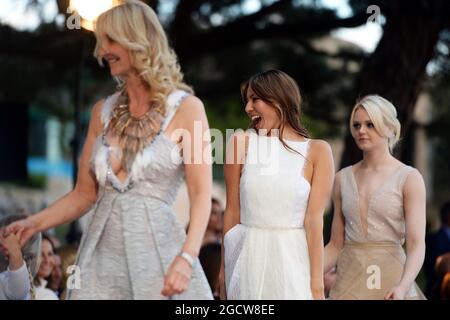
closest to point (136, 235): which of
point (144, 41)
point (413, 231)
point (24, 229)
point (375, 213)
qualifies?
point (24, 229)

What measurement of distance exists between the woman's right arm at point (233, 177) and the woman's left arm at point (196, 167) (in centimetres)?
70

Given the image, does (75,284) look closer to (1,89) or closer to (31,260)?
(31,260)

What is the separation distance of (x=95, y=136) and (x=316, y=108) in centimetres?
880

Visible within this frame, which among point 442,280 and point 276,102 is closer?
point 276,102

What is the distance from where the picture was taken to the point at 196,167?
12.2 ft

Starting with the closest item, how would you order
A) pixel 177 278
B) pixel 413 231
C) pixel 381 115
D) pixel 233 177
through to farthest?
pixel 177 278
pixel 233 177
pixel 413 231
pixel 381 115

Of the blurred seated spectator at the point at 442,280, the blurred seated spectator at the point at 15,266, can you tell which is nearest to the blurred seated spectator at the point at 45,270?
the blurred seated spectator at the point at 15,266

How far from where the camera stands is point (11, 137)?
9.74 meters

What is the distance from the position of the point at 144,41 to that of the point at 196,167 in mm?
461

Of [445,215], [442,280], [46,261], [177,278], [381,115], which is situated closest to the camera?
[177,278]

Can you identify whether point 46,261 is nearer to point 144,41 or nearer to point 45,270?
point 45,270

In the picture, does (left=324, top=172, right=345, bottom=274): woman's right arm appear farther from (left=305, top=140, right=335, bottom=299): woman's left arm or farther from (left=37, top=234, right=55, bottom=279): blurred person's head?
(left=37, top=234, right=55, bottom=279): blurred person's head

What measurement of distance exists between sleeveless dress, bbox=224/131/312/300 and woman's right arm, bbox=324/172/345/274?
989mm

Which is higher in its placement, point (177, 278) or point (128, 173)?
point (128, 173)
